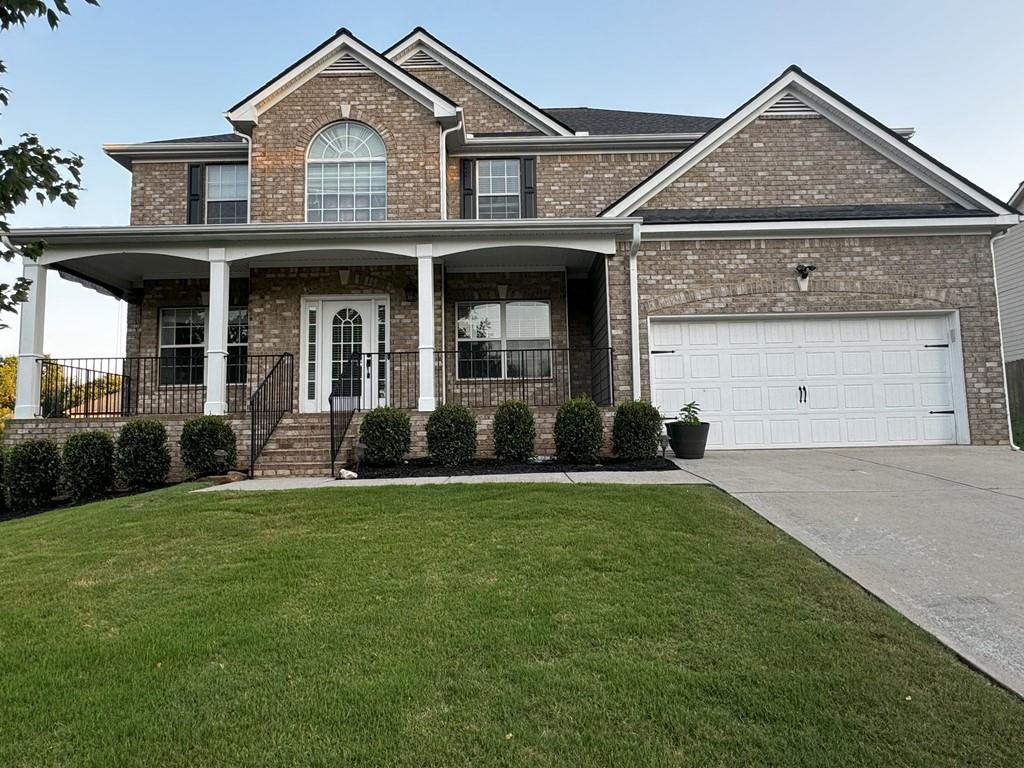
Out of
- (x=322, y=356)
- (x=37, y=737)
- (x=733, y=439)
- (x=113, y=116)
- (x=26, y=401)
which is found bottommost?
(x=37, y=737)

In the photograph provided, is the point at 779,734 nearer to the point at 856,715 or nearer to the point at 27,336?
the point at 856,715

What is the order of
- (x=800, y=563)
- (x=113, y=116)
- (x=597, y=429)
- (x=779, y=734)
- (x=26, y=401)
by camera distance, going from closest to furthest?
(x=779, y=734), (x=800, y=563), (x=597, y=429), (x=26, y=401), (x=113, y=116)

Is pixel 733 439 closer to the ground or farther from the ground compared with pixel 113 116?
closer to the ground

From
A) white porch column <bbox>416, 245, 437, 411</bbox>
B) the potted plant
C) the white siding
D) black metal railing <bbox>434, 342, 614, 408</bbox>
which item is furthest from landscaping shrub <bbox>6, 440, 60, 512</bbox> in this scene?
the white siding

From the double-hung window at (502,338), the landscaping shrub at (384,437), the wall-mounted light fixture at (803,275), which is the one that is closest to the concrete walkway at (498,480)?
the landscaping shrub at (384,437)

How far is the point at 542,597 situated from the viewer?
344 centimetres

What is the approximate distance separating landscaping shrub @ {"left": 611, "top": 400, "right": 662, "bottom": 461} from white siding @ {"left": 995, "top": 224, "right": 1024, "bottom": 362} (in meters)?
13.1

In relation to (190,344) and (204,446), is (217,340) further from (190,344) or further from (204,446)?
(190,344)

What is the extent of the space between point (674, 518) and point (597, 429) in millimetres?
3892

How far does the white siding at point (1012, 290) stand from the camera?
15.8 m

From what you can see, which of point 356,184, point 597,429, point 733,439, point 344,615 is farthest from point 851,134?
point 344,615

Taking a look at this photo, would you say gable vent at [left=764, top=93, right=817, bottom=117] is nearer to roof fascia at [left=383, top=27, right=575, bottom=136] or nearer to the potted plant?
roof fascia at [left=383, top=27, right=575, bottom=136]

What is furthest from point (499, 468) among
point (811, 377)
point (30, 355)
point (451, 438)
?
point (30, 355)

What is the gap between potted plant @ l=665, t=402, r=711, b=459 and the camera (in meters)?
9.17
